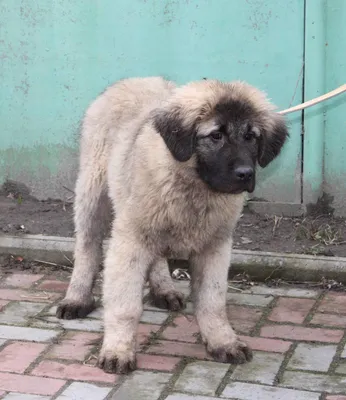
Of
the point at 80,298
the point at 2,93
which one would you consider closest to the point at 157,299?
the point at 80,298

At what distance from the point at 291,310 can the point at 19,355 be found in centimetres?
179

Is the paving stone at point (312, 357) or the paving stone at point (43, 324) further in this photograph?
the paving stone at point (43, 324)

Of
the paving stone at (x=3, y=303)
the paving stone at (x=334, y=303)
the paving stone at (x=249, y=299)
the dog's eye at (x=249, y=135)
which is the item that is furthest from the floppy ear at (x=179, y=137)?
the paving stone at (x=3, y=303)

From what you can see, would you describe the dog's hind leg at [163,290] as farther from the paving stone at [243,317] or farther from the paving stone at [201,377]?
the paving stone at [201,377]

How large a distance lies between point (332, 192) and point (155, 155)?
2.66 meters

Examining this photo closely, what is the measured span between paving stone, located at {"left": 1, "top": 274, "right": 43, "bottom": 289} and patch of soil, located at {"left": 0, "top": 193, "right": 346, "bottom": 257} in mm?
554

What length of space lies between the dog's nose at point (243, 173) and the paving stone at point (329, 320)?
1.47m

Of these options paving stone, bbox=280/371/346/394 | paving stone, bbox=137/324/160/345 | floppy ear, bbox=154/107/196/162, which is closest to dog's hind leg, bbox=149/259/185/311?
paving stone, bbox=137/324/160/345

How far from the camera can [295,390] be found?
455 centimetres

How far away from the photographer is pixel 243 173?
14.5ft

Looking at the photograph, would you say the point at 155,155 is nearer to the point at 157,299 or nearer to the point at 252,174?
the point at 252,174

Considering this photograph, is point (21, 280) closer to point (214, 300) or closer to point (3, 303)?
point (3, 303)

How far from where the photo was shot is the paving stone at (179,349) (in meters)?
5.02

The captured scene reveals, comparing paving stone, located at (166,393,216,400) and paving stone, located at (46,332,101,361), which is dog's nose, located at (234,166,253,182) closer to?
paving stone, located at (166,393,216,400)
